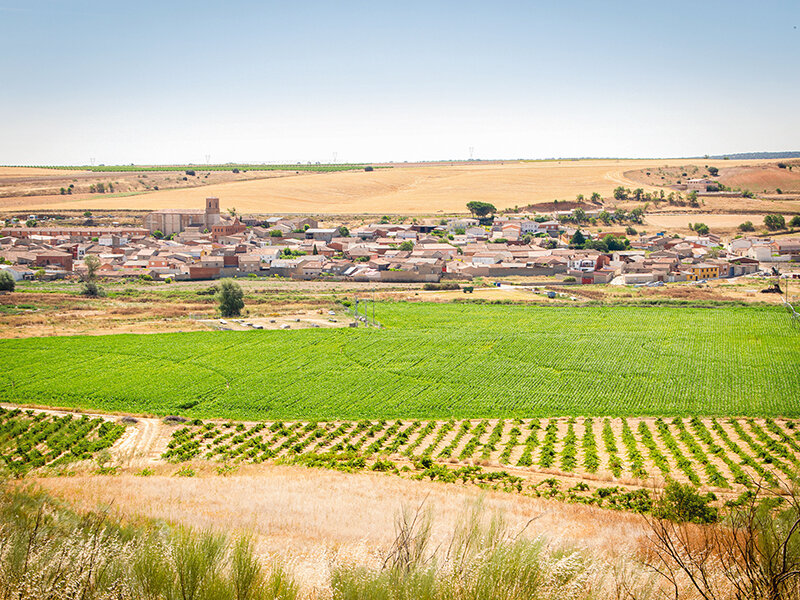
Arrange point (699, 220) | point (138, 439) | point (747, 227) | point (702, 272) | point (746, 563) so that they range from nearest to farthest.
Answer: point (746, 563) < point (138, 439) < point (702, 272) < point (747, 227) < point (699, 220)

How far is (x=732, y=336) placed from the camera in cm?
2975

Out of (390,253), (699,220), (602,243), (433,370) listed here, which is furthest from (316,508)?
(699,220)

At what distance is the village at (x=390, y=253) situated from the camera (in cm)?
5012

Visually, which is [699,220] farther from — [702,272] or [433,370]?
[433,370]

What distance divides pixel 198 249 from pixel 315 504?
51934mm

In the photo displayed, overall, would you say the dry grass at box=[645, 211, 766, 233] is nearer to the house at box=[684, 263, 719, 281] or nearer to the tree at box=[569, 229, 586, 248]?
the tree at box=[569, 229, 586, 248]

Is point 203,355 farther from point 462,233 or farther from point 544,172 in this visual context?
point 544,172

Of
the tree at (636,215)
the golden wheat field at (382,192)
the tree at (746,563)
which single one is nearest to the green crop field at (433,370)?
the tree at (746,563)

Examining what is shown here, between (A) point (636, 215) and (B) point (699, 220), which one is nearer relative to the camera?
(B) point (699, 220)

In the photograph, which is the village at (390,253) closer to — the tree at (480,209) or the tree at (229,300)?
the tree at (480,209)

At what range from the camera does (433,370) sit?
989 inches

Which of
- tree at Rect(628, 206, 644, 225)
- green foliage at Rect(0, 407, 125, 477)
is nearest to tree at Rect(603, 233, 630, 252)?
tree at Rect(628, 206, 644, 225)

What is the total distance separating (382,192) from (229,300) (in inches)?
3086

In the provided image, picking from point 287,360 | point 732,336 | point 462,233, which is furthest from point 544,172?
point 287,360
